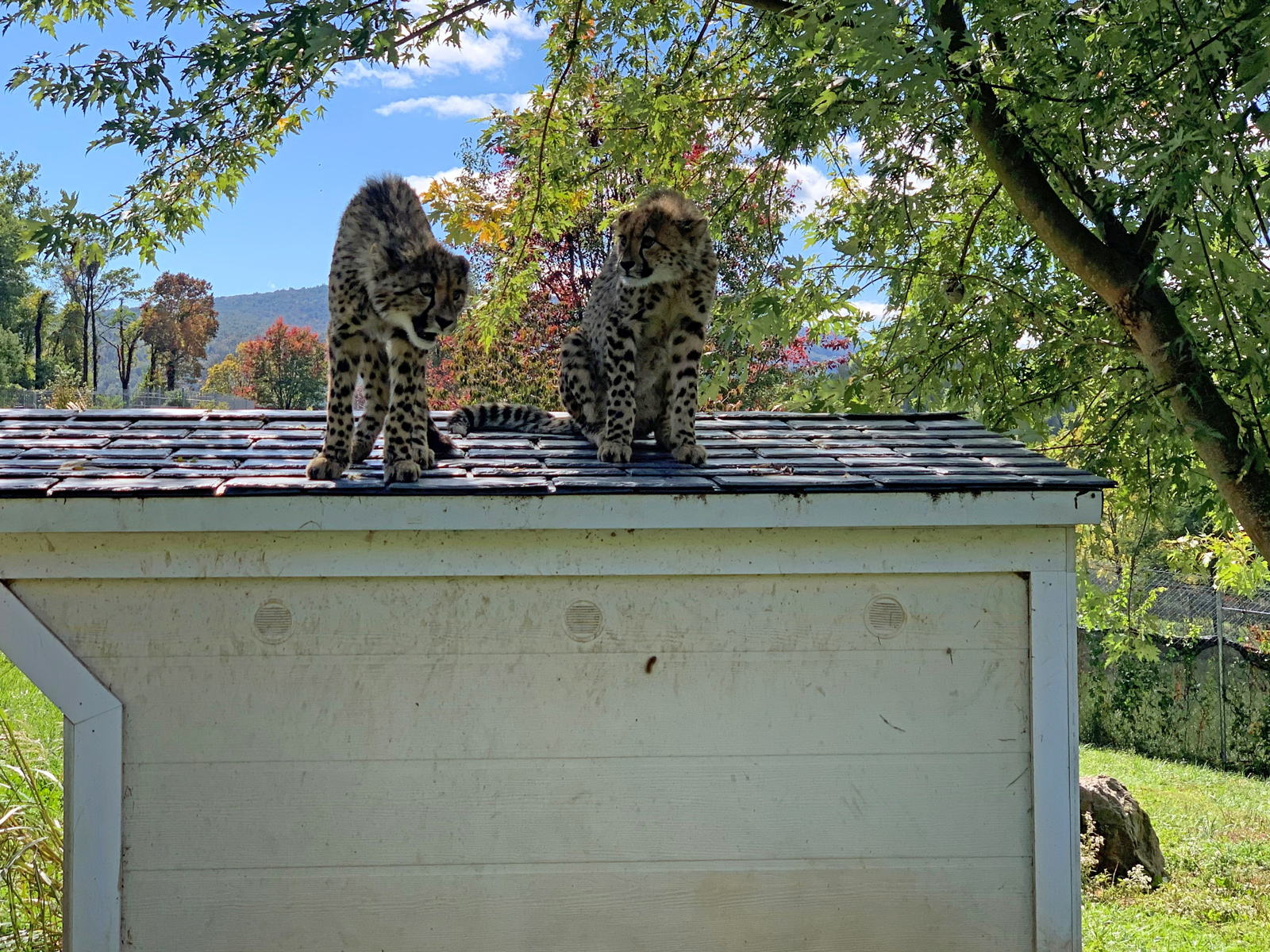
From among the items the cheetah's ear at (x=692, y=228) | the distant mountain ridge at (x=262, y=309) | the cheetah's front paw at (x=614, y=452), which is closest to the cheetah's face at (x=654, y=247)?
the cheetah's ear at (x=692, y=228)

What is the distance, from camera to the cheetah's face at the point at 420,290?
15.2 feet

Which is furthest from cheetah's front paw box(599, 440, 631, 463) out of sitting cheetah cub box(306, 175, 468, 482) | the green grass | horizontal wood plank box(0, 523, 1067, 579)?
the green grass

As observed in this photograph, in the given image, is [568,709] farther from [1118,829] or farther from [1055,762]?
[1118,829]

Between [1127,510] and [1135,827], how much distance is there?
2.68m

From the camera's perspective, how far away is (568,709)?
450cm

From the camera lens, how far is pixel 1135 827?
9109 mm

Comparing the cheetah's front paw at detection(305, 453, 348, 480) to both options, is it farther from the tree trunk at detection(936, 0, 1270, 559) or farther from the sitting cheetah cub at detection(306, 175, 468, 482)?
the tree trunk at detection(936, 0, 1270, 559)

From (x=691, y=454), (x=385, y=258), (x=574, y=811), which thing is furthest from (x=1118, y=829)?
(x=385, y=258)

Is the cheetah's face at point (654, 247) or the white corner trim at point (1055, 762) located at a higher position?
the cheetah's face at point (654, 247)

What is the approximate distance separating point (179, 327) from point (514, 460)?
7020 centimetres

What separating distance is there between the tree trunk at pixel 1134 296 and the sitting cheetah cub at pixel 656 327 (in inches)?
76.2

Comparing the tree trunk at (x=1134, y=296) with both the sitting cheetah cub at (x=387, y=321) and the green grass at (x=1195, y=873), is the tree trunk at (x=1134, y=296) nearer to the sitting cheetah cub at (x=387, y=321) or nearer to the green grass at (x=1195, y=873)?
the green grass at (x=1195, y=873)

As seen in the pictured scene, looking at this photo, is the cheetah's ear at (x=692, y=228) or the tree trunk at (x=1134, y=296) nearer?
the cheetah's ear at (x=692, y=228)

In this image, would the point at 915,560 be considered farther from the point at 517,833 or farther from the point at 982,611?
the point at 517,833
